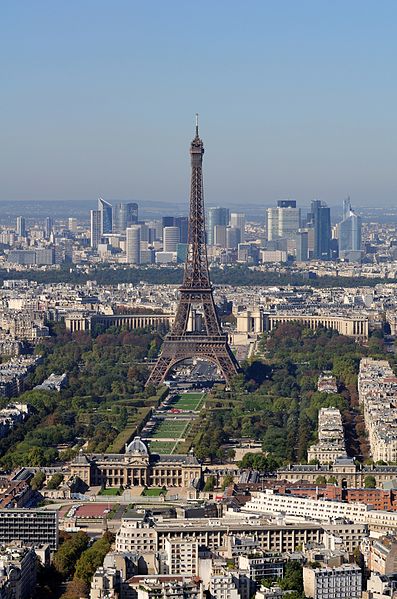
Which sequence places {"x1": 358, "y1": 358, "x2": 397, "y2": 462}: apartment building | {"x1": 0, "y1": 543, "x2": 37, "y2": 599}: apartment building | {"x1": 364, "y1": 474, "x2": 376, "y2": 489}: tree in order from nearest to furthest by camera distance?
{"x1": 0, "y1": 543, "x2": 37, "y2": 599}: apartment building, {"x1": 364, "y1": 474, "x2": 376, "y2": 489}: tree, {"x1": 358, "y1": 358, "x2": 397, "y2": 462}: apartment building

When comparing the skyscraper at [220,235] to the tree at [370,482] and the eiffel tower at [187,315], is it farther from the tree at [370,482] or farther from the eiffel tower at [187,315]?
the tree at [370,482]

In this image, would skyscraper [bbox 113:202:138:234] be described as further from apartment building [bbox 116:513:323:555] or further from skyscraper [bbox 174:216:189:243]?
apartment building [bbox 116:513:323:555]

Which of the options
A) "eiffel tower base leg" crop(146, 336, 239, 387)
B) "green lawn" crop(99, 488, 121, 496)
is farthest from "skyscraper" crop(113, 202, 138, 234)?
"green lawn" crop(99, 488, 121, 496)

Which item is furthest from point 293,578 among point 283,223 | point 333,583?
point 283,223

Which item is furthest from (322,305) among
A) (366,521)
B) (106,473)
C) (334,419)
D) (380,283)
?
(366,521)

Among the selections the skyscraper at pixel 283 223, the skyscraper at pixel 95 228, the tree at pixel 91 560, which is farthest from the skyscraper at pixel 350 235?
the tree at pixel 91 560

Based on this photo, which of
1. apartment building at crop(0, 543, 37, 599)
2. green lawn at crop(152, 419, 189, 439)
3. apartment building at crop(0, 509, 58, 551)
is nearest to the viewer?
apartment building at crop(0, 543, 37, 599)

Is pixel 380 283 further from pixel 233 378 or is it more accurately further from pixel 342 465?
pixel 342 465

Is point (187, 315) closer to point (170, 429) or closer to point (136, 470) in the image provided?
point (170, 429)
